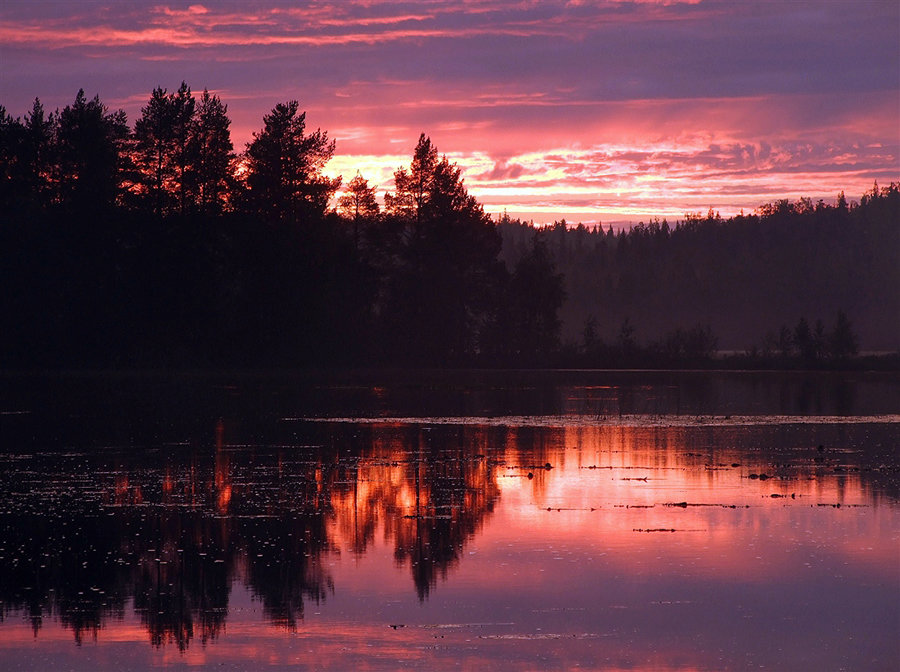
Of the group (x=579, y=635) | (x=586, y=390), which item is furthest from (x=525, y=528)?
(x=586, y=390)

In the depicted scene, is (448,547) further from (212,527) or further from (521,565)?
(212,527)

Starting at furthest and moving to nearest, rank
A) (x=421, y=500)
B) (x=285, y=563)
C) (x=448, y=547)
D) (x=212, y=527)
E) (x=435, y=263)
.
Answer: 1. (x=435, y=263)
2. (x=421, y=500)
3. (x=212, y=527)
4. (x=448, y=547)
5. (x=285, y=563)

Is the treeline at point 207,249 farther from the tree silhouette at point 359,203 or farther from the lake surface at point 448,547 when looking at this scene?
the lake surface at point 448,547

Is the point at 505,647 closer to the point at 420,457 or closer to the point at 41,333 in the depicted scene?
the point at 420,457

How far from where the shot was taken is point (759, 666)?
1200 cm

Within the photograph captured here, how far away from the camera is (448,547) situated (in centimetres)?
1769

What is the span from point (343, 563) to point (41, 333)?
68.4 meters

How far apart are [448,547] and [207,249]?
69.2 meters

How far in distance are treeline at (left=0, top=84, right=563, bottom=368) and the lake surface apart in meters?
45.5

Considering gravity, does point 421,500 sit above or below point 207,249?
below

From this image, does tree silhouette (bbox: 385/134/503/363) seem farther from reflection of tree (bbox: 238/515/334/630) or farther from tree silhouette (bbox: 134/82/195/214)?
reflection of tree (bbox: 238/515/334/630)

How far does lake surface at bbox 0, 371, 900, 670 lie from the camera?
12.8m

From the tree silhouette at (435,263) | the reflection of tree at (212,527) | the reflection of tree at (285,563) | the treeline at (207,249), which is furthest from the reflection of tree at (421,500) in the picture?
the tree silhouette at (435,263)

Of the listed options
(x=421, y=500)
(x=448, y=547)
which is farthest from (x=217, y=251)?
(x=448, y=547)
